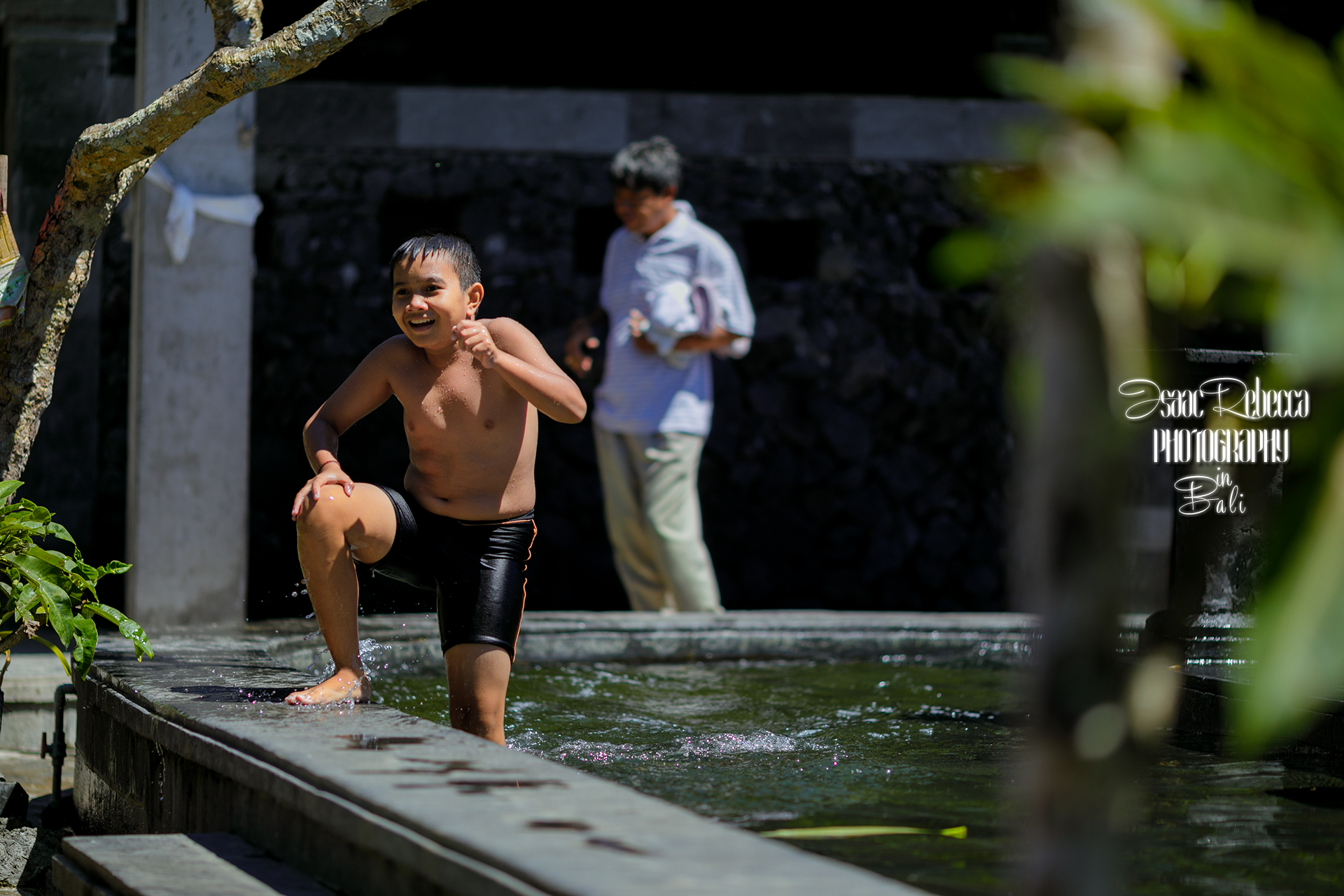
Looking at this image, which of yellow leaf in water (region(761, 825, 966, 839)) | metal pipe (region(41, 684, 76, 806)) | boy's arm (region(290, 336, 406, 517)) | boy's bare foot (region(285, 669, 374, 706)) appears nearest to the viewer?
yellow leaf in water (region(761, 825, 966, 839))

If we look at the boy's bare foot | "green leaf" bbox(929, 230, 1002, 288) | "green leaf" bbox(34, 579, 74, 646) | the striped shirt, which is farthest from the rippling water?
"green leaf" bbox(929, 230, 1002, 288)

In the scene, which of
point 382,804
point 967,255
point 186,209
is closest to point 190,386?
point 186,209

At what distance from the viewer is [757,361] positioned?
8242 mm

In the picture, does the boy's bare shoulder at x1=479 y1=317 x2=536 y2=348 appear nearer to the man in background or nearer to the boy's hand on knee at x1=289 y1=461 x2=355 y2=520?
the boy's hand on knee at x1=289 y1=461 x2=355 y2=520

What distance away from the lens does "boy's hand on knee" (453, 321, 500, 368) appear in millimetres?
3486

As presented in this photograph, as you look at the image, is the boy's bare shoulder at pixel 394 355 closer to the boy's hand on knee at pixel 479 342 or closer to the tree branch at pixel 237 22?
the boy's hand on knee at pixel 479 342

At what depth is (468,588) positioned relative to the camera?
11.7ft

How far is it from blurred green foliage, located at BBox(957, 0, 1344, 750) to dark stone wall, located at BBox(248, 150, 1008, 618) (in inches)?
263

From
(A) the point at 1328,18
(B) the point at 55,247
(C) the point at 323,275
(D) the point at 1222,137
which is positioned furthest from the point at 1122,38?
(A) the point at 1328,18

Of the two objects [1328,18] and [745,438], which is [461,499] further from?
[1328,18]

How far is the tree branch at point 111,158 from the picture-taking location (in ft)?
11.9

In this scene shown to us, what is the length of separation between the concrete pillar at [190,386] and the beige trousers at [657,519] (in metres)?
1.44

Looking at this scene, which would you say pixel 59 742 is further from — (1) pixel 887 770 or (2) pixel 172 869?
(1) pixel 887 770

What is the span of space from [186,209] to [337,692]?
2714 millimetres
